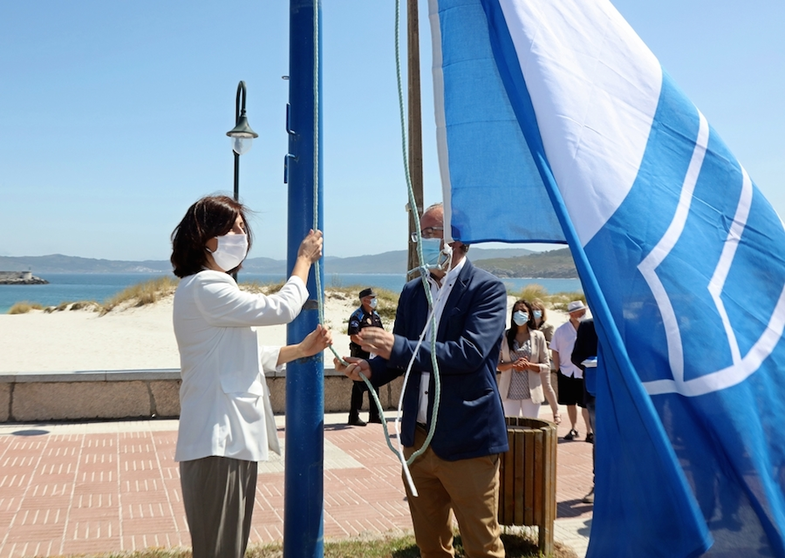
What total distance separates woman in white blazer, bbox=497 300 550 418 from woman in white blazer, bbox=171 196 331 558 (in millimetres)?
5289

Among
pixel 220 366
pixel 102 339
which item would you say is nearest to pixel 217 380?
pixel 220 366

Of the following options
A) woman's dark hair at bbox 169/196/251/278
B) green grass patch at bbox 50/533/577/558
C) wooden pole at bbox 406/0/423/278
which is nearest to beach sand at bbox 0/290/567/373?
wooden pole at bbox 406/0/423/278

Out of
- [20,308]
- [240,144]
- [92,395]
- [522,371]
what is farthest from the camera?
[20,308]

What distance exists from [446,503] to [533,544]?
6.04 feet

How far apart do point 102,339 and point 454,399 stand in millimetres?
21795

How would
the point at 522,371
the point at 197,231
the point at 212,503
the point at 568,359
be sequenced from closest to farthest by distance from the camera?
the point at 212,503
the point at 197,231
the point at 522,371
the point at 568,359

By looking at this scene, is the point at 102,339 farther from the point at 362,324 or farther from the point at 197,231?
the point at 197,231

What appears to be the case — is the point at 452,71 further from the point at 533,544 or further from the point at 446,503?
the point at 533,544

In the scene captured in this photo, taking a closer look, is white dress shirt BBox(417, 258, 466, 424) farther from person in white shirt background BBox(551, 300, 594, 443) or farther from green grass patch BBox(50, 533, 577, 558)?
person in white shirt background BBox(551, 300, 594, 443)

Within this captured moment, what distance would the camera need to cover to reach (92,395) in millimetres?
10117

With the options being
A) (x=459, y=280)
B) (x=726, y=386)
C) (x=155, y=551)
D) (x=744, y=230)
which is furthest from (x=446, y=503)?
(x=155, y=551)

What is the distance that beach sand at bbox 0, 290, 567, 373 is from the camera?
17.9 m

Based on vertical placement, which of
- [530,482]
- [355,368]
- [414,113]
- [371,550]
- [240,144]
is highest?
[414,113]

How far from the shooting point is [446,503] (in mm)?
3705
